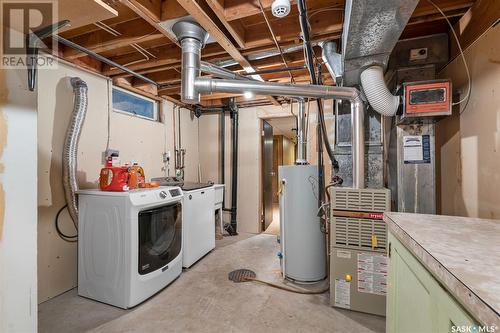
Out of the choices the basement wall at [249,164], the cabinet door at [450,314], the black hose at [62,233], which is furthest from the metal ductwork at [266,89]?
the basement wall at [249,164]

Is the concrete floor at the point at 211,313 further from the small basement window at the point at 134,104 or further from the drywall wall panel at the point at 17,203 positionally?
the small basement window at the point at 134,104

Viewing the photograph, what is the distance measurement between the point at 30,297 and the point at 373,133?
2.58 m

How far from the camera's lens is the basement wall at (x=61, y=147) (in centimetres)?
207

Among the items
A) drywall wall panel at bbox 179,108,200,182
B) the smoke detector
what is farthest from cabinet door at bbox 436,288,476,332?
drywall wall panel at bbox 179,108,200,182

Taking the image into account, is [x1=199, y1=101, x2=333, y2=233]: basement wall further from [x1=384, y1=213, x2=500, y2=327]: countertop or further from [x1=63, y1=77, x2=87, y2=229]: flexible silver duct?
[x1=384, y1=213, x2=500, y2=327]: countertop

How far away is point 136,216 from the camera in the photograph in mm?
1930

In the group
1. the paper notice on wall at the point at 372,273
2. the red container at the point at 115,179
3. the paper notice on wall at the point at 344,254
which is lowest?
the paper notice on wall at the point at 372,273

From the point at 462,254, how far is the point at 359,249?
1236 mm

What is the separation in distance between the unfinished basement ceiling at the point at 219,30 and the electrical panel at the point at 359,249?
1.33 m

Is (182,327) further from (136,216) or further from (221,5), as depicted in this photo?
(221,5)

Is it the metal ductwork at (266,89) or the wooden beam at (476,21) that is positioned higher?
the wooden beam at (476,21)

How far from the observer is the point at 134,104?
316cm

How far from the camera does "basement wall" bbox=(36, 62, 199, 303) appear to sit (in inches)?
81.4

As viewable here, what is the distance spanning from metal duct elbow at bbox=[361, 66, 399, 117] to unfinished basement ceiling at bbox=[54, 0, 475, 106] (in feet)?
1.36
